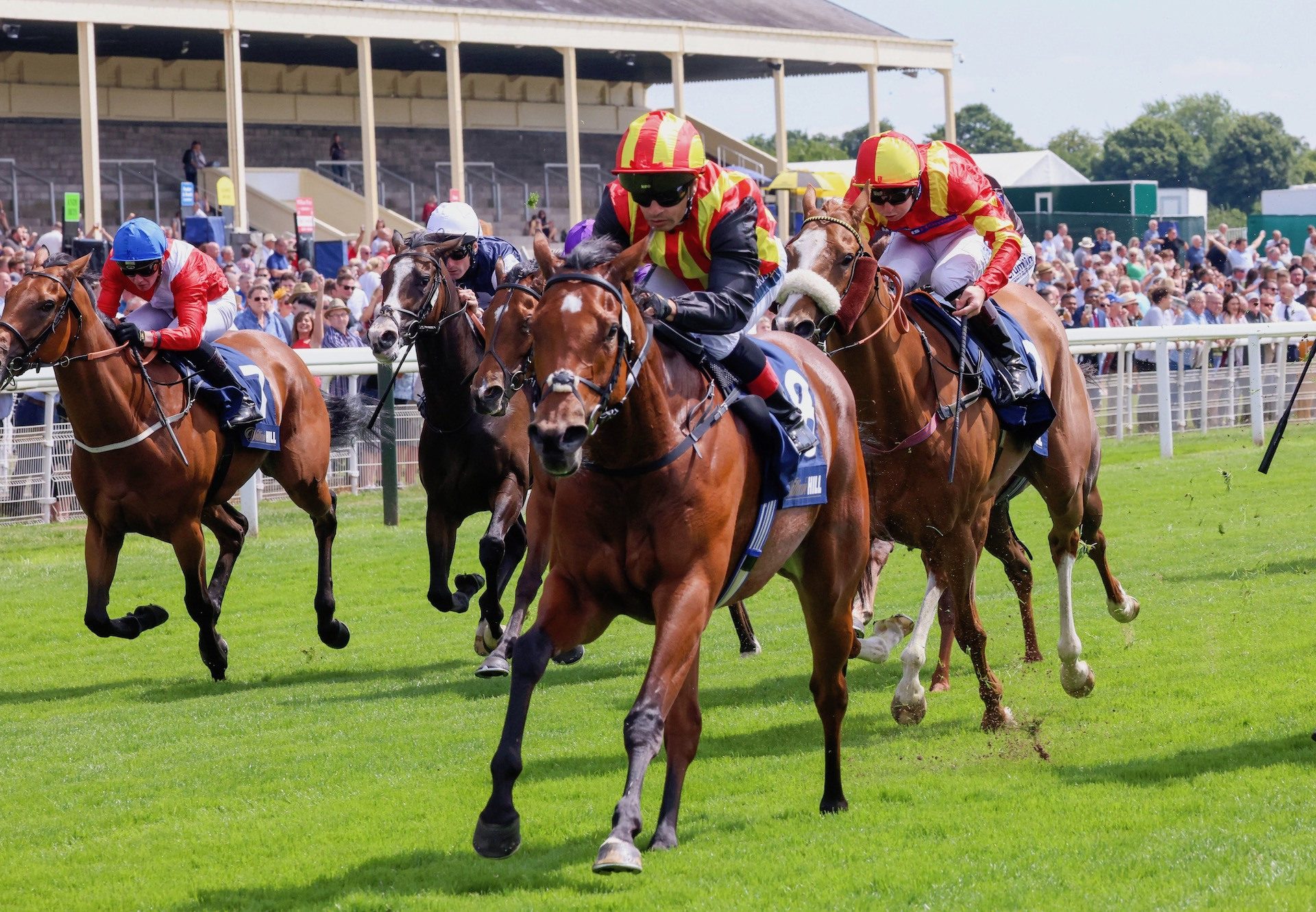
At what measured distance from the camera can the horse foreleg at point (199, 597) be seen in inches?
315

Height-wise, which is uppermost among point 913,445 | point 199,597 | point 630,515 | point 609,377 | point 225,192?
point 225,192

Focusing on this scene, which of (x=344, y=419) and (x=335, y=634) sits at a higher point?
(x=344, y=419)

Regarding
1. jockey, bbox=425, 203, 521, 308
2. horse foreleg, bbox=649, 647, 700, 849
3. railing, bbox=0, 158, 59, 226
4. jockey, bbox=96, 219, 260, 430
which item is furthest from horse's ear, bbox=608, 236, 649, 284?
railing, bbox=0, 158, 59, 226

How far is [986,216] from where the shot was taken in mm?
6918

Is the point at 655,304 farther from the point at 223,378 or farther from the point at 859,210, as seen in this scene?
the point at 223,378

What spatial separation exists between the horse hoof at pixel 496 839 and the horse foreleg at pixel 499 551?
3.60 meters

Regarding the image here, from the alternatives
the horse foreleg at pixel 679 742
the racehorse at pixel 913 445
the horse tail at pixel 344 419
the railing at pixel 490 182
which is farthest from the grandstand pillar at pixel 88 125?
the horse foreleg at pixel 679 742

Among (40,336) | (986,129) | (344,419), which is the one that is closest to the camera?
(40,336)

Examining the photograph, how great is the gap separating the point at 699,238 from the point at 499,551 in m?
3.26

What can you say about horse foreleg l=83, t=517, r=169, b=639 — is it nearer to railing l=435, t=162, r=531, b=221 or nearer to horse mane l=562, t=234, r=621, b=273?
horse mane l=562, t=234, r=621, b=273

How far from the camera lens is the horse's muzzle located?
12.9ft

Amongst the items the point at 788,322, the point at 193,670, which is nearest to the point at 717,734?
the point at 788,322

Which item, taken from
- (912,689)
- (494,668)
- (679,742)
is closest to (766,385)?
(679,742)

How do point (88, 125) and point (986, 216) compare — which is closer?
point (986, 216)
